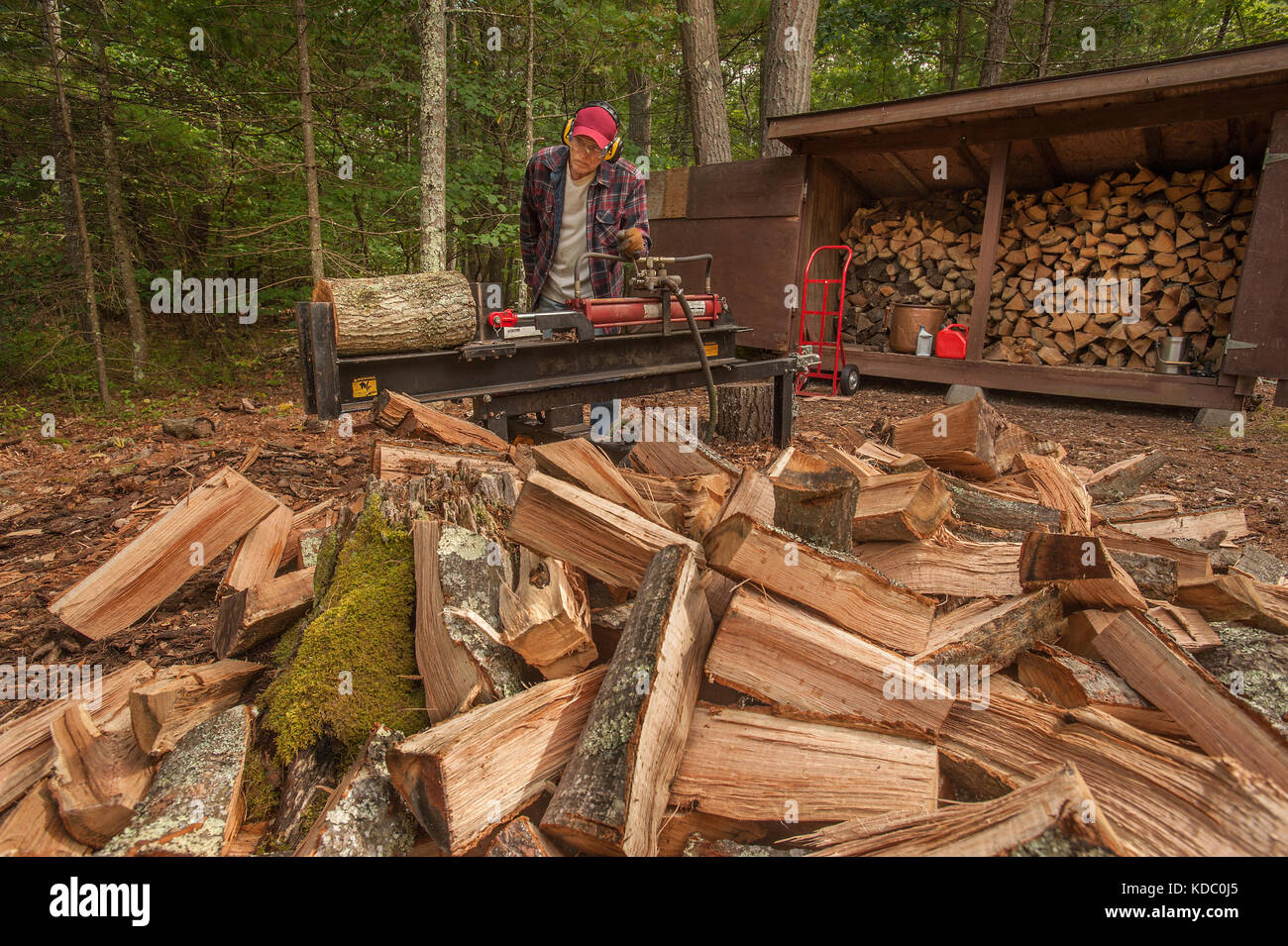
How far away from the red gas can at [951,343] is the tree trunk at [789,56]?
10.5 ft

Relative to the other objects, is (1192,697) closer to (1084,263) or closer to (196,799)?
(196,799)

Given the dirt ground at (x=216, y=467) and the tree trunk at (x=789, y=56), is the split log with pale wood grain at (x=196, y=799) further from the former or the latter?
the tree trunk at (x=789, y=56)

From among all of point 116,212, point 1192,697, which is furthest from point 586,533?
point 116,212

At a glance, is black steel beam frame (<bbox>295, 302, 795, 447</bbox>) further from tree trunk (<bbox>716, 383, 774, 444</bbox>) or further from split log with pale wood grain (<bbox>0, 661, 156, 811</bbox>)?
split log with pale wood grain (<bbox>0, 661, 156, 811</bbox>)

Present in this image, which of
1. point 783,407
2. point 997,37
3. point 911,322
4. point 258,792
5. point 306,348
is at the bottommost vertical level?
point 258,792

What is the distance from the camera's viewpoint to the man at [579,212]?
4.51 m

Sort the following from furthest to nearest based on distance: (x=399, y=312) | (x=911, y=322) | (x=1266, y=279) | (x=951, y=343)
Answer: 1. (x=911, y=322)
2. (x=951, y=343)
3. (x=1266, y=279)
4. (x=399, y=312)

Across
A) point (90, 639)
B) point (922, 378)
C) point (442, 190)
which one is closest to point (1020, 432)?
point (90, 639)

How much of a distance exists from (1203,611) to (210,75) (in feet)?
31.6

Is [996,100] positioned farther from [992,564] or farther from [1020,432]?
[992,564]

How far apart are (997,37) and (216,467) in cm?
1578

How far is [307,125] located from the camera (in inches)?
273

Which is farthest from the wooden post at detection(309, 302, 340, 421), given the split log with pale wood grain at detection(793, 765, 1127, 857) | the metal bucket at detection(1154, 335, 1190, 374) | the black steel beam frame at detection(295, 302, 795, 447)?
the metal bucket at detection(1154, 335, 1190, 374)

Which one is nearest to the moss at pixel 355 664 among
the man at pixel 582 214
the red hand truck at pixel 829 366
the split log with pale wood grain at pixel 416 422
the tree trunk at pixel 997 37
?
the split log with pale wood grain at pixel 416 422
